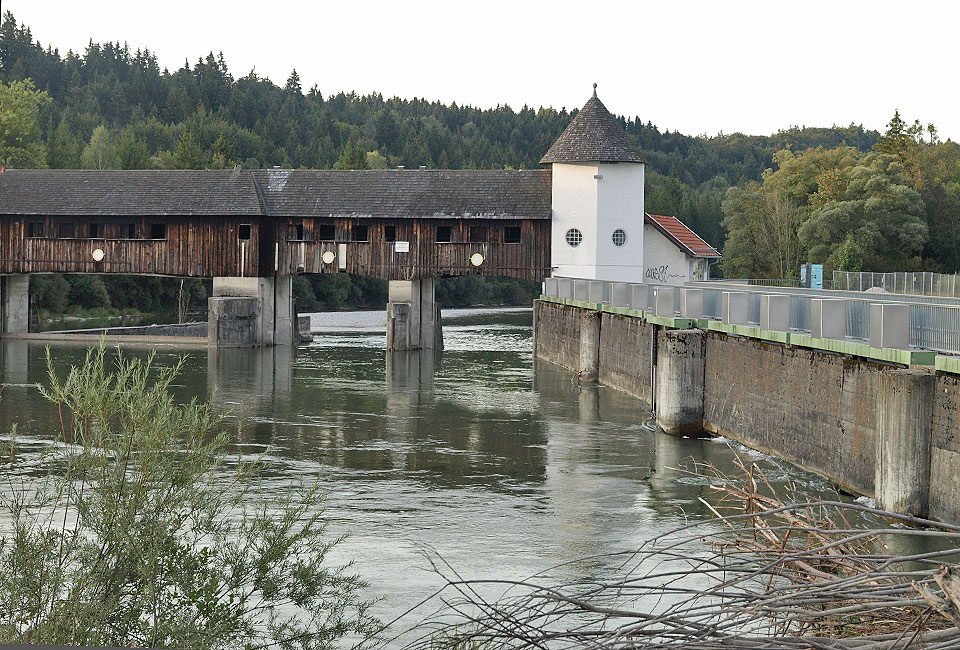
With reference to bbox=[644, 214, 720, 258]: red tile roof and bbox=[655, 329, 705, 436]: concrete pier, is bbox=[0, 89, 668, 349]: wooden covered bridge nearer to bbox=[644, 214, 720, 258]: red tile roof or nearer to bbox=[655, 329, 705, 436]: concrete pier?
bbox=[644, 214, 720, 258]: red tile roof

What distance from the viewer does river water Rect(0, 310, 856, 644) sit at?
1516cm

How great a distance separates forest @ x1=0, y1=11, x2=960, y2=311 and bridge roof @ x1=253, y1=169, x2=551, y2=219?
27.8 metres

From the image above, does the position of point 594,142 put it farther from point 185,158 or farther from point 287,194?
point 185,158

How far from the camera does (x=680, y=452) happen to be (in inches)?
944

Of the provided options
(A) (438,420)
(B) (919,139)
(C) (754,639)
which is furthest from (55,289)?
(C) (754,639)

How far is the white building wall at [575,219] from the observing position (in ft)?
159

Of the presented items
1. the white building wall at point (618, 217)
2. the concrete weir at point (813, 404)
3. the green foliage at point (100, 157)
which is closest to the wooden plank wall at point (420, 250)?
the white building wall at point (618, 217)

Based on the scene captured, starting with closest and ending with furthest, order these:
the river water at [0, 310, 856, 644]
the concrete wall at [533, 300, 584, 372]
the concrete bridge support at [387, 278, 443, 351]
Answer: the river water at [0, 310, 856, 644]
the concrete wall at [533, 300, 584, 372]
the concrete bridge support at [387, 278, 443, 351]

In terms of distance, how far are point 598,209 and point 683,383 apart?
74.6 ft

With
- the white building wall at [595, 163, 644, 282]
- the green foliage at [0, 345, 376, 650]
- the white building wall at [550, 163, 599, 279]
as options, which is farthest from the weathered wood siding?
the green foliage at [0, 345, 376, 650]

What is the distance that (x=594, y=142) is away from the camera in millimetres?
48781

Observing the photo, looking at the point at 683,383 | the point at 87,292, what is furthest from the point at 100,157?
the point at 683,383

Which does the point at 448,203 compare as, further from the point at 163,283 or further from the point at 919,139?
the point at 919,139

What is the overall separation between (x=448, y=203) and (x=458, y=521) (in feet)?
112
